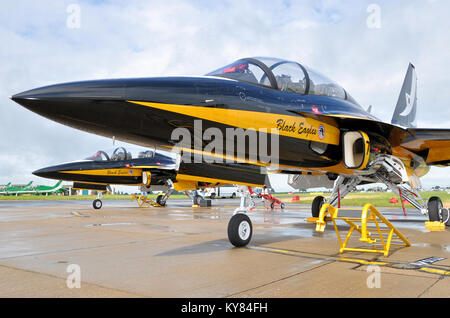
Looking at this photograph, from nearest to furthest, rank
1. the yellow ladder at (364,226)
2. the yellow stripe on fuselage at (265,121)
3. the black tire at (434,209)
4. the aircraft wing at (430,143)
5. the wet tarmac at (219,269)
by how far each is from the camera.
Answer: the wet tarmac at (219,269)
the yellow stripe on fuselage at (265,121)
the yellow ladder at (364,226)
the aircraft wing at (430,143)
the black tire at (434,209)

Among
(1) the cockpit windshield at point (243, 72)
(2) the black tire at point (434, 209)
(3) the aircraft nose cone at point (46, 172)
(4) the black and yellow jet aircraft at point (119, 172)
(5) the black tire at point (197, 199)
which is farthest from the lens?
(5) the black tire at point (197, 199)

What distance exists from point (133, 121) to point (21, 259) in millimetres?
2583

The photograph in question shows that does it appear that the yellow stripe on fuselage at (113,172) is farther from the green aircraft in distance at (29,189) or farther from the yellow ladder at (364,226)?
the green aircraft in distance at (29,189)

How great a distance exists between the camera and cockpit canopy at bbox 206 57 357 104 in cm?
523

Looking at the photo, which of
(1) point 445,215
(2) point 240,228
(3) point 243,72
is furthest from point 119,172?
(1) point 445,215

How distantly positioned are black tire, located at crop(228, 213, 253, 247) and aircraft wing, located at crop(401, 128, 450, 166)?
479 cm

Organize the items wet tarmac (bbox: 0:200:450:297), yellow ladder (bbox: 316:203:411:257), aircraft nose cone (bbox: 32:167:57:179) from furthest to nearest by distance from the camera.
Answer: aircraft nose cone (bbox: 32:167:57:179)
yellow ladder (bbox: 316:203:411:257)
wet tarmac (bbox: 0:200:450:297)

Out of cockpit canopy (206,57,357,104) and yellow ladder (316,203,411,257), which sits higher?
cockpit canopy (206,57,357,104)

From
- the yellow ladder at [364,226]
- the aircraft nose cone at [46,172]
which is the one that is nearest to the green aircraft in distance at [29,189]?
the aircraft nose cone at [46,172]

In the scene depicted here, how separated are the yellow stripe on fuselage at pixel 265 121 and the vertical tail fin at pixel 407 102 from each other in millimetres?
7922

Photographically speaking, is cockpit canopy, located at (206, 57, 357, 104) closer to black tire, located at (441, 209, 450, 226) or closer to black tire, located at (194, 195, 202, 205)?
black tire, located at (441, 209, 450, 226)

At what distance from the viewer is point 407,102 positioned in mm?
12992

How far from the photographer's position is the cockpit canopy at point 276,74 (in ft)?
17.2

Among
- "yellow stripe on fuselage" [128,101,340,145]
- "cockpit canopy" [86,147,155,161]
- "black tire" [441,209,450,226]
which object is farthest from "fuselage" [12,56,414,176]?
"cockpit canopy" [86,147,155,161]
